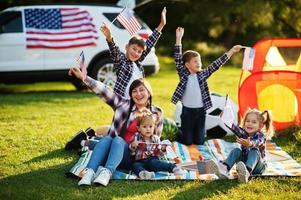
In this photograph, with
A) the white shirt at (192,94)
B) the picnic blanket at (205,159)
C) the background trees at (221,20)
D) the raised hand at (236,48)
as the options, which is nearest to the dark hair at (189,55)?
the white shirt at (192,94)

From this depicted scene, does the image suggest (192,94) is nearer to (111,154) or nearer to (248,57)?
(248,57)

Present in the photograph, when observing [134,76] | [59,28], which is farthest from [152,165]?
[59,28]

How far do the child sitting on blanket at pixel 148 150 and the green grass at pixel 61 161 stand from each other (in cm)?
24

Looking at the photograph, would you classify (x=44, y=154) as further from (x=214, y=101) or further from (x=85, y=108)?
(x=85, y=108)

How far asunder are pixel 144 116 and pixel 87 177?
2.92ft

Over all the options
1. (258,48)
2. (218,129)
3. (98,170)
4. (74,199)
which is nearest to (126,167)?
(98,170)

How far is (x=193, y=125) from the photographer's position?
6.73 metres

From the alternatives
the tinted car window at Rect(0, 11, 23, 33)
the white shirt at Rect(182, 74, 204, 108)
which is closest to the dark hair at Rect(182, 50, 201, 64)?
the white shirt at Rect(182, 74, 204, 108)

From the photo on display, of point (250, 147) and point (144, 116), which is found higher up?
point (144, 116)

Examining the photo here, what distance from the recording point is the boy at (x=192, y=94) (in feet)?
21.4

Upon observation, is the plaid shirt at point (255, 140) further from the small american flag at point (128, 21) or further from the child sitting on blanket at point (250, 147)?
the small american flag at point (128, 21)

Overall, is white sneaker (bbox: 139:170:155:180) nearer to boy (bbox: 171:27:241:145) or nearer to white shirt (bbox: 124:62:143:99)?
white shirt (bbox: 124:62:143:99)

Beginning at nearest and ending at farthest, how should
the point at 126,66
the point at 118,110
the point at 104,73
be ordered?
the point at 118,110
the point at 126,66
the point at 104,73

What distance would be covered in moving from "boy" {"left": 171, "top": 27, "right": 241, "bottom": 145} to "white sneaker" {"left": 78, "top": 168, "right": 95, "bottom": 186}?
1928 millimetres
